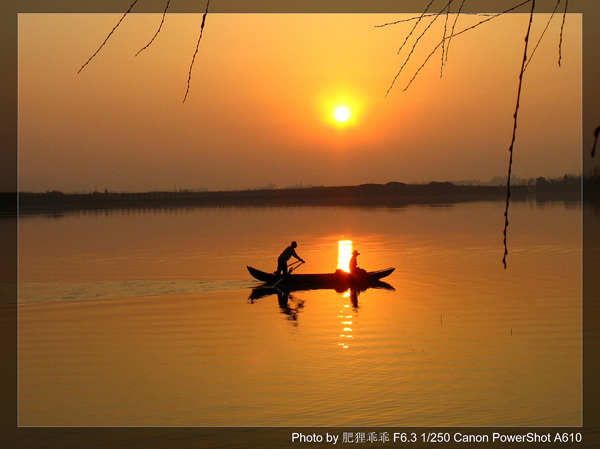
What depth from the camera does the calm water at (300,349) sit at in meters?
13.6

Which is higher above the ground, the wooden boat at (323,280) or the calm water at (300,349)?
the wooden boat at (323,280)

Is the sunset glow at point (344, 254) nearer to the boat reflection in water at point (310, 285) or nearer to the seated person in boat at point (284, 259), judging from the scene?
the boat reflection in water at point (310, 285)

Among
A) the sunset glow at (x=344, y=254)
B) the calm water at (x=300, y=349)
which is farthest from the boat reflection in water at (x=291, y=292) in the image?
the sunset glow at (x=344, y=254)

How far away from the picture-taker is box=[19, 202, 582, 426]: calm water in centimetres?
1365

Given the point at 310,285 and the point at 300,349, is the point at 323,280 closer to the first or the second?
the point at 310,285

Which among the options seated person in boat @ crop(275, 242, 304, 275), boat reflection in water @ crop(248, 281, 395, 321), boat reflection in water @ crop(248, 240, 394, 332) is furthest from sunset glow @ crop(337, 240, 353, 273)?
seated person in boat @ crop(275, 242, 304, 275)

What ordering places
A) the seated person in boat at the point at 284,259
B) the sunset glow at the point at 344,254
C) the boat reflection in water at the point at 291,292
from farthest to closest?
the sunset glow at the point at 344,254 < the seated person in boat at the point at 284,259 < the boat reflection in water at the point at 291,292

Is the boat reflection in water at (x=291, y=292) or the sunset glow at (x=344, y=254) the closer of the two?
the boat reflection in water at (x=291, y=292)

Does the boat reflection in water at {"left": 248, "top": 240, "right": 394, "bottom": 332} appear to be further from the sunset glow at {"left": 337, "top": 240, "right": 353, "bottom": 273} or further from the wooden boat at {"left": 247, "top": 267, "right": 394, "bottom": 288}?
the sunset glow at {"left": 337, "top": 240, "right": 353, "bottom": 273}

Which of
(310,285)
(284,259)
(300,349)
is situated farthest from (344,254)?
(300,349)

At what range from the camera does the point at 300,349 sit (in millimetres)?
18969

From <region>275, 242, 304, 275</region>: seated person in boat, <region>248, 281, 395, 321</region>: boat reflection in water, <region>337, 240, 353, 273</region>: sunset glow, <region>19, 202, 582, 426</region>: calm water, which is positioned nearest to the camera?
<region>19, 202, 582, 426</region>: calm water

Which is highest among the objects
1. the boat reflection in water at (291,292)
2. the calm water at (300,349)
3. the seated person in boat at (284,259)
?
the seated person in boat at (284,259)
